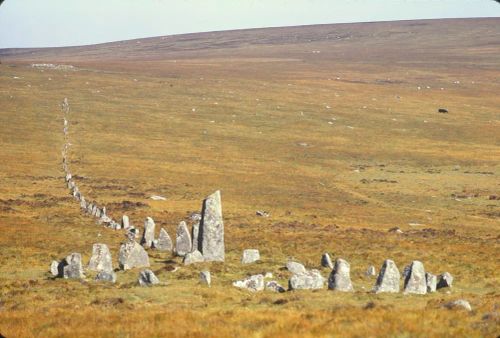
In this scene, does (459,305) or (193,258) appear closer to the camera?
(459,305)

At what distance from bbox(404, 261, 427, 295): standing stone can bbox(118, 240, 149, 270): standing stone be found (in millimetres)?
12118

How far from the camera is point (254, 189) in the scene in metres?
72.1

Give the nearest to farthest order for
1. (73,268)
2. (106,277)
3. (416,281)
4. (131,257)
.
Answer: (416,281) < (106,277) < (73,268) < (131,257)

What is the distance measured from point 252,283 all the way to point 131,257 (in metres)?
6.79

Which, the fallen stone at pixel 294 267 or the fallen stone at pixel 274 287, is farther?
the fallen stone at pixel 294 267

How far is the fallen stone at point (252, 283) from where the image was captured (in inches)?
1027

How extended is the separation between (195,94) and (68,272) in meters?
126

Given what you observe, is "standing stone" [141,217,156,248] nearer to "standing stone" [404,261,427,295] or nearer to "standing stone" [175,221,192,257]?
"standing stone" [175,221,192,257]

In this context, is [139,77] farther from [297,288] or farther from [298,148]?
[297,288]

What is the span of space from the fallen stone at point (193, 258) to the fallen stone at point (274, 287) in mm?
5757

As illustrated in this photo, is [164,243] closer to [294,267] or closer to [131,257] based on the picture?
[131,257]

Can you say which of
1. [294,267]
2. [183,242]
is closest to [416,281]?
[294,267]

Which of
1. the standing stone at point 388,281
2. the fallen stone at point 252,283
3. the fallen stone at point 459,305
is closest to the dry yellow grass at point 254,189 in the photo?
the fallen stone at point 459,305

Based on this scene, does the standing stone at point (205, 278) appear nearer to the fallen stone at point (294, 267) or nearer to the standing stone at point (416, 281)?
the fallen stone at point (294, 267)
